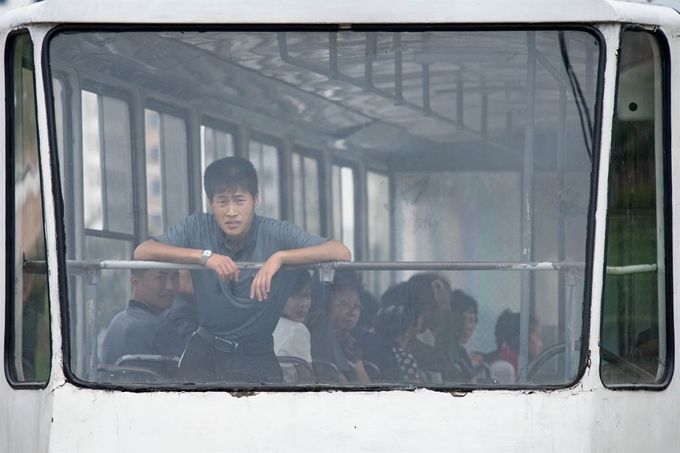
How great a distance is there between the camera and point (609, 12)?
397 centimetres

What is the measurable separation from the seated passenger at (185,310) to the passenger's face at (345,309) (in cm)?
44

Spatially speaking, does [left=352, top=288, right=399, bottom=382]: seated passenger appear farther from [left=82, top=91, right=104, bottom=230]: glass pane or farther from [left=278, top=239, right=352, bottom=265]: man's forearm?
[left=82, top=91, right=104, bottom=230]: glass pane

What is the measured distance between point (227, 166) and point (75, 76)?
56 cm

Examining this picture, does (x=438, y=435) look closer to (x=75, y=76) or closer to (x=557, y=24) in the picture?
(x=557, y=24)

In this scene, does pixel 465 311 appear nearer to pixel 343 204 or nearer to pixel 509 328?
pixel 509 328

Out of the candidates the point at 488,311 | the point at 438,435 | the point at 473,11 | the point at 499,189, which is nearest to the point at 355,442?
the point at 438,435

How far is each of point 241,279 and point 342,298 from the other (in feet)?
1.06

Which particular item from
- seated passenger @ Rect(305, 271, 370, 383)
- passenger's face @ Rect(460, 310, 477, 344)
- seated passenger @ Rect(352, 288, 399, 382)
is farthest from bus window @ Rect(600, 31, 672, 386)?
seated passenger @ Rect(305, 271, 370, 383)

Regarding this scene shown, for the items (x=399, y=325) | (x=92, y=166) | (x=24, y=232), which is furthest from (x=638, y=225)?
(x=24, y=232)

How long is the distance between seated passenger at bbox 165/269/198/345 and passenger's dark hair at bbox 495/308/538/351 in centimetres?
95

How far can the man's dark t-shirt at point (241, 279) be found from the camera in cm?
409

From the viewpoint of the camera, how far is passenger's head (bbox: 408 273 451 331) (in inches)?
160

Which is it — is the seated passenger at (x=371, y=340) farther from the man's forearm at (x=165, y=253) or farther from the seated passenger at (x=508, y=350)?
the man's forearm at (x=165, y=253)

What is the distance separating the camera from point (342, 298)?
13.4 ft
